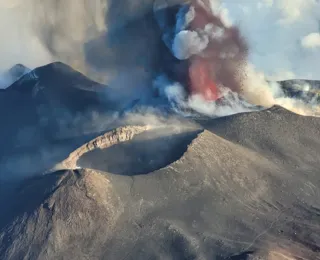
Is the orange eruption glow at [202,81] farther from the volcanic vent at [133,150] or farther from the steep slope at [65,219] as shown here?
the steep slope at [65,219]

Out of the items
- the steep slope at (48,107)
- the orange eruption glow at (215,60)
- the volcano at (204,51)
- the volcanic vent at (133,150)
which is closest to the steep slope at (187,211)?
the volcanic vent at (133,150)

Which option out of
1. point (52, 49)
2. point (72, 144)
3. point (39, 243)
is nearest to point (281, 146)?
point (72, 144)

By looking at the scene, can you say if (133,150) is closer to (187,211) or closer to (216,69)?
(187,211)

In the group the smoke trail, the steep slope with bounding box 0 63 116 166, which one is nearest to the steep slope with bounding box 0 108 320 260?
the steep slope with bounding box 0 63 116 166

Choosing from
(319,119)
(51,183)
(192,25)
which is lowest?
(319,119)

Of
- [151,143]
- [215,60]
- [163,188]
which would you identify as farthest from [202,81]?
[163,188]

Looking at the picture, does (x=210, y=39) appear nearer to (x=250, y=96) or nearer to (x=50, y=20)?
(x=250, y=96)
